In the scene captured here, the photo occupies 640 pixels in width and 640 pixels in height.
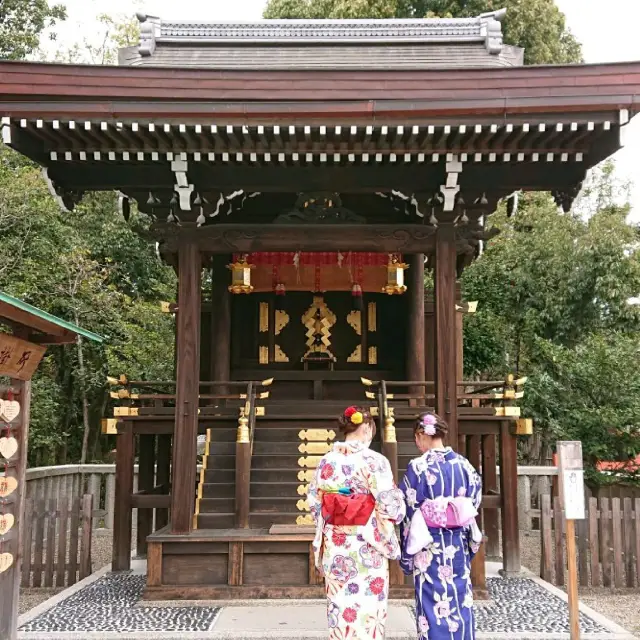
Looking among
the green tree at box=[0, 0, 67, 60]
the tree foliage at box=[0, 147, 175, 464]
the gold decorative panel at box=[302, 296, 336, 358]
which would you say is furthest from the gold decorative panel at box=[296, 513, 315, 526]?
the green tree at box=[0, 0, 67, 60]

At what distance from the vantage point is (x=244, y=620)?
598 centimetres

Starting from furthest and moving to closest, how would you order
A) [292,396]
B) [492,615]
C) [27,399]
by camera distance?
1. [292,396]
2. [492,615]
3. [27,399]

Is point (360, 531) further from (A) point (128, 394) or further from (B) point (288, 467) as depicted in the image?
(A) point (128, 394)

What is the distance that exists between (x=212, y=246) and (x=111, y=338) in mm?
7423

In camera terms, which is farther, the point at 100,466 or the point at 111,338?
the point at 111,338

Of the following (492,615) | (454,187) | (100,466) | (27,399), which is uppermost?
(454,187)

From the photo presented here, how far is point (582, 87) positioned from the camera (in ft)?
20.7

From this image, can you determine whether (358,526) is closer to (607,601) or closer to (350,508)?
(350,508)

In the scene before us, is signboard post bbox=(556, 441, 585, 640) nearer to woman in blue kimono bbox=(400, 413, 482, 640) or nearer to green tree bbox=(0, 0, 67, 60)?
woman in blue kimono bbox=(400, 413, 482, 640)

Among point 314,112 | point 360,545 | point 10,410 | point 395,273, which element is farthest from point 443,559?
point 395,273

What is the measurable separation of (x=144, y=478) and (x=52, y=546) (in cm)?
164

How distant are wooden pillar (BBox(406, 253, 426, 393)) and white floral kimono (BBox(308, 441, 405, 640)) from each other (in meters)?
5.33

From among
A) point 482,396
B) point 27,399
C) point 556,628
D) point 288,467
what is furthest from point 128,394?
point 556,628

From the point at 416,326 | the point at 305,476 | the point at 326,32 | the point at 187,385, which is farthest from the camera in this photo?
the point at 326,32
